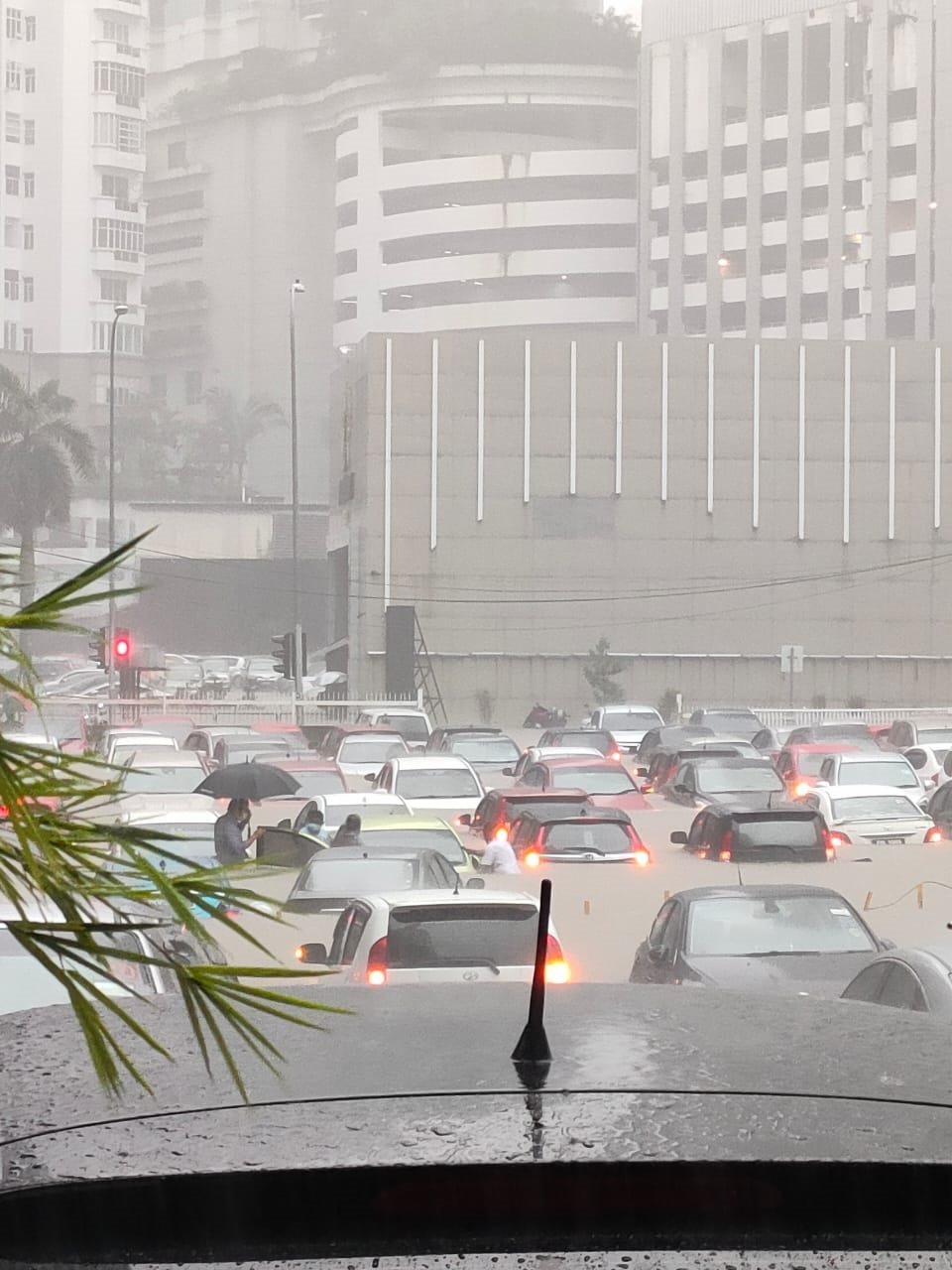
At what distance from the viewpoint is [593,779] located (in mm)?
28969

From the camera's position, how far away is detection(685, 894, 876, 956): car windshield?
1138 cm

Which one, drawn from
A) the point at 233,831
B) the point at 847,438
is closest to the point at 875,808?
the point at 233,831

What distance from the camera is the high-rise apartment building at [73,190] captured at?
14900 cm

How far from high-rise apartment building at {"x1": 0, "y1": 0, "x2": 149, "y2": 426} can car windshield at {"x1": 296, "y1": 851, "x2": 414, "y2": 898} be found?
5327 inches

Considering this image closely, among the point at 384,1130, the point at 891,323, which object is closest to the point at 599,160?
the point at 891,323

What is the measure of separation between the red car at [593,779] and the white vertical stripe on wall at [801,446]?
43450 mm

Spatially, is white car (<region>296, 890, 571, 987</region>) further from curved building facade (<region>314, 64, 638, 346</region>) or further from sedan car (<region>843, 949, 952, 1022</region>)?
curved building facade (<region>314, 64, 638, 346</region>)

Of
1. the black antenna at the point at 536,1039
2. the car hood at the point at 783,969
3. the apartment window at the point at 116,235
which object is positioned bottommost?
the car hood at the point at 783,969

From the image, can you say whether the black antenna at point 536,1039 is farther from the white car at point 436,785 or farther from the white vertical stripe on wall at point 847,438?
the white vertical stripe on wall at point 847,438

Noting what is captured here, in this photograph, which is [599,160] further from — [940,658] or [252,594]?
[940,658]

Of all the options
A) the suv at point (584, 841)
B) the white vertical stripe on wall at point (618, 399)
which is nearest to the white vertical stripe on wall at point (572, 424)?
the white vertical stripe on wall at point (618, 399)

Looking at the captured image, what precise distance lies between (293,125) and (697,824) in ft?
462

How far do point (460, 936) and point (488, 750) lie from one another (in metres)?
27.5

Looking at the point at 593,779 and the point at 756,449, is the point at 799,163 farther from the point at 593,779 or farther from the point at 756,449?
the point at 593,779
